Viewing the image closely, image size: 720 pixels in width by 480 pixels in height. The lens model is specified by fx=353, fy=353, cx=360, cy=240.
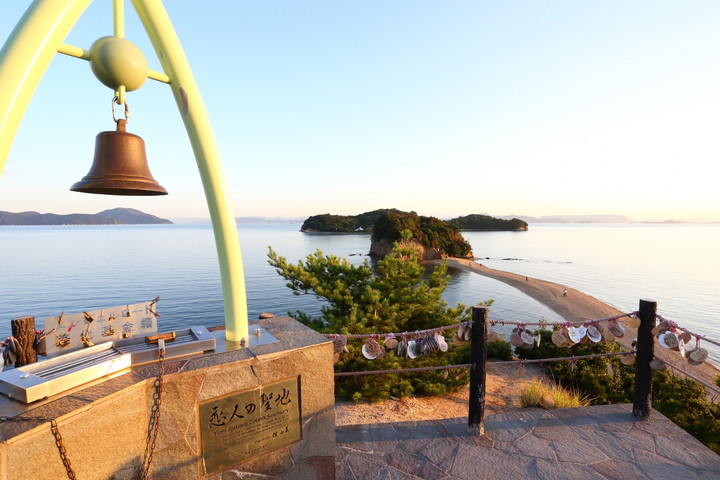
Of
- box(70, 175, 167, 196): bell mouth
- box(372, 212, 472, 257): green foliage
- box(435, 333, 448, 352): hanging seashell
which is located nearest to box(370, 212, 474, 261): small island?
box(372, 212, 472, 257): green foliage

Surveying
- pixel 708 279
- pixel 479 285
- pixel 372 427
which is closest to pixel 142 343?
pixel 372 427

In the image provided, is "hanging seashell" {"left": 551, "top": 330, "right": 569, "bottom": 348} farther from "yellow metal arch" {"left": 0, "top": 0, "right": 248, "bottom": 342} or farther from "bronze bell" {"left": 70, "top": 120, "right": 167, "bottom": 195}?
"bronze bell" {"left": 70, "top": 120, "right": 167, "bottom": 195}

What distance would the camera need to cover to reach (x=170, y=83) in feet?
8.00

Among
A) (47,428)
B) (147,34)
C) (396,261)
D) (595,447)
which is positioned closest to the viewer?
(47,428)

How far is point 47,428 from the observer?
1.67m

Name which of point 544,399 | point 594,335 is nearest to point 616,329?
point 594,335

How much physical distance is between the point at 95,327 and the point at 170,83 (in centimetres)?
175

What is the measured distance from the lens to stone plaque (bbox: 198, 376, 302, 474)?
2.32 meters

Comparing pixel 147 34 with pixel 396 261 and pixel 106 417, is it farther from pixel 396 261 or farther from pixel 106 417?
pixel 396 261

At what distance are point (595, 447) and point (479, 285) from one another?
3804 centimetres

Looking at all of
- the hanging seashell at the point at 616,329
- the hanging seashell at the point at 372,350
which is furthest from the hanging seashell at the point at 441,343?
the hanging seashell at the point at 616,329

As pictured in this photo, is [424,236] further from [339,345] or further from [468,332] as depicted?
[339,345]

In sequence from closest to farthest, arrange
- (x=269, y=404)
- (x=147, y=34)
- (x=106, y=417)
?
1. (x=106, y=417)
2. (x=147, y=34)
3. (x=269, y=404)

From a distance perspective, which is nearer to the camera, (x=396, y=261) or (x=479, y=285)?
(x=396, y=261)
